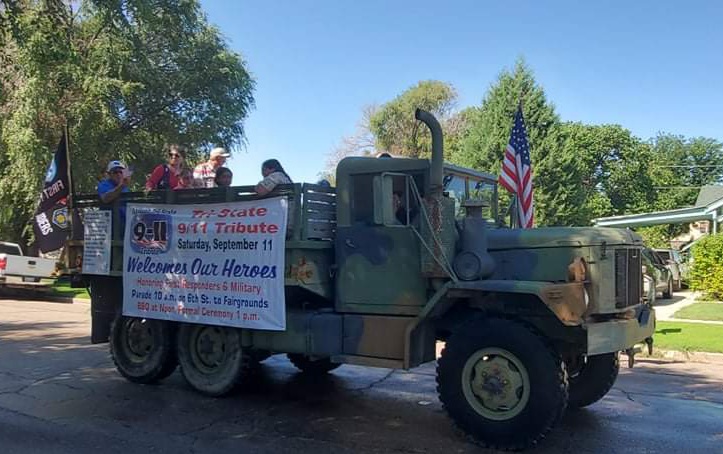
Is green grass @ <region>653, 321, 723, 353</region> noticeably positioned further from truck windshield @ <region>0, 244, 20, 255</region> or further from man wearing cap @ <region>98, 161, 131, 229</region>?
truck windshield @ <region>0, 244, 20, 255</region>

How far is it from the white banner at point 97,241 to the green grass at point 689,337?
853 centimetres

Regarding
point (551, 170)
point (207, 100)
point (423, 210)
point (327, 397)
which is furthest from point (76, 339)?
point (551, 170)

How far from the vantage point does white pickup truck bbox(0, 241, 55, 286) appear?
18.7m

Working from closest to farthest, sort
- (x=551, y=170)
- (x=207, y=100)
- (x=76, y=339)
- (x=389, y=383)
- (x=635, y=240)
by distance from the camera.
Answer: (x=635, y=240) < (x=389, y=383) < (x=76, y=339) < (x=207, y=100) < (x=551, y=170)

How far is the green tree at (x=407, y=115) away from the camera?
4881 cm

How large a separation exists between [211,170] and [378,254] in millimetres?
2964

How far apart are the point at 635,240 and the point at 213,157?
4.82m

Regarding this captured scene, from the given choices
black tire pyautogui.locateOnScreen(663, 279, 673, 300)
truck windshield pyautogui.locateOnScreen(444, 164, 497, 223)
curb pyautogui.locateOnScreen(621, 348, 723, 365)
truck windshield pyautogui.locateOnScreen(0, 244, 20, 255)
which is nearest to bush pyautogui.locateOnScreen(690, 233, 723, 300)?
black tire pyautogui.locateOnScreen(663, 279, 673, 300)

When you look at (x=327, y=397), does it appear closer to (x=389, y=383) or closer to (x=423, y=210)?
(x=389, y=383)

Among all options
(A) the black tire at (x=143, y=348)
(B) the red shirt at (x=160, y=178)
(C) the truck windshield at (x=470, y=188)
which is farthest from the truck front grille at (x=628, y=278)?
(B) the red shirt at (x=160, y=178)

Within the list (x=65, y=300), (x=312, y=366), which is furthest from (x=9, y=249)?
(x=312, y=366)

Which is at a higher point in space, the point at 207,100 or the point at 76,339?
the point at 207,100

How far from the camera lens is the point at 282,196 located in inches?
259

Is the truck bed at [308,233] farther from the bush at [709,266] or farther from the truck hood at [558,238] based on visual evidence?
the bush at [709,266]
